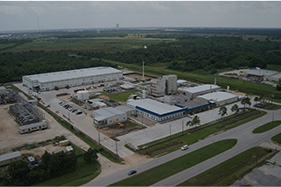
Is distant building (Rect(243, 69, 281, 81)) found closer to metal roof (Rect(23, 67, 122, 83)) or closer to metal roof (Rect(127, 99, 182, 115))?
metal roof (Rect(127, 99, 182, 115))

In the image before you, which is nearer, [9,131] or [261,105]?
→ [9,131]

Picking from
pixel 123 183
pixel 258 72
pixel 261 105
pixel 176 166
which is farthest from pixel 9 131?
pixel 258 72

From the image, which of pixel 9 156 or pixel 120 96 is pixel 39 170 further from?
pixel 120 96

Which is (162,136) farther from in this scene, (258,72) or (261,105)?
(258,72)

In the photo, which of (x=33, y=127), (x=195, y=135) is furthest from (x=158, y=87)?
(x=33, y=127)

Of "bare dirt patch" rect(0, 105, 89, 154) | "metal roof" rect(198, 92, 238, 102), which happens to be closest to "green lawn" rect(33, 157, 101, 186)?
"bare dirt patch" rect(0, 105, 89, 154)

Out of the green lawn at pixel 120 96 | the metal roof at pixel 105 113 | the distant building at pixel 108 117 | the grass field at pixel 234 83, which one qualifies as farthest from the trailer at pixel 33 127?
the grass field at pixel 234 83
